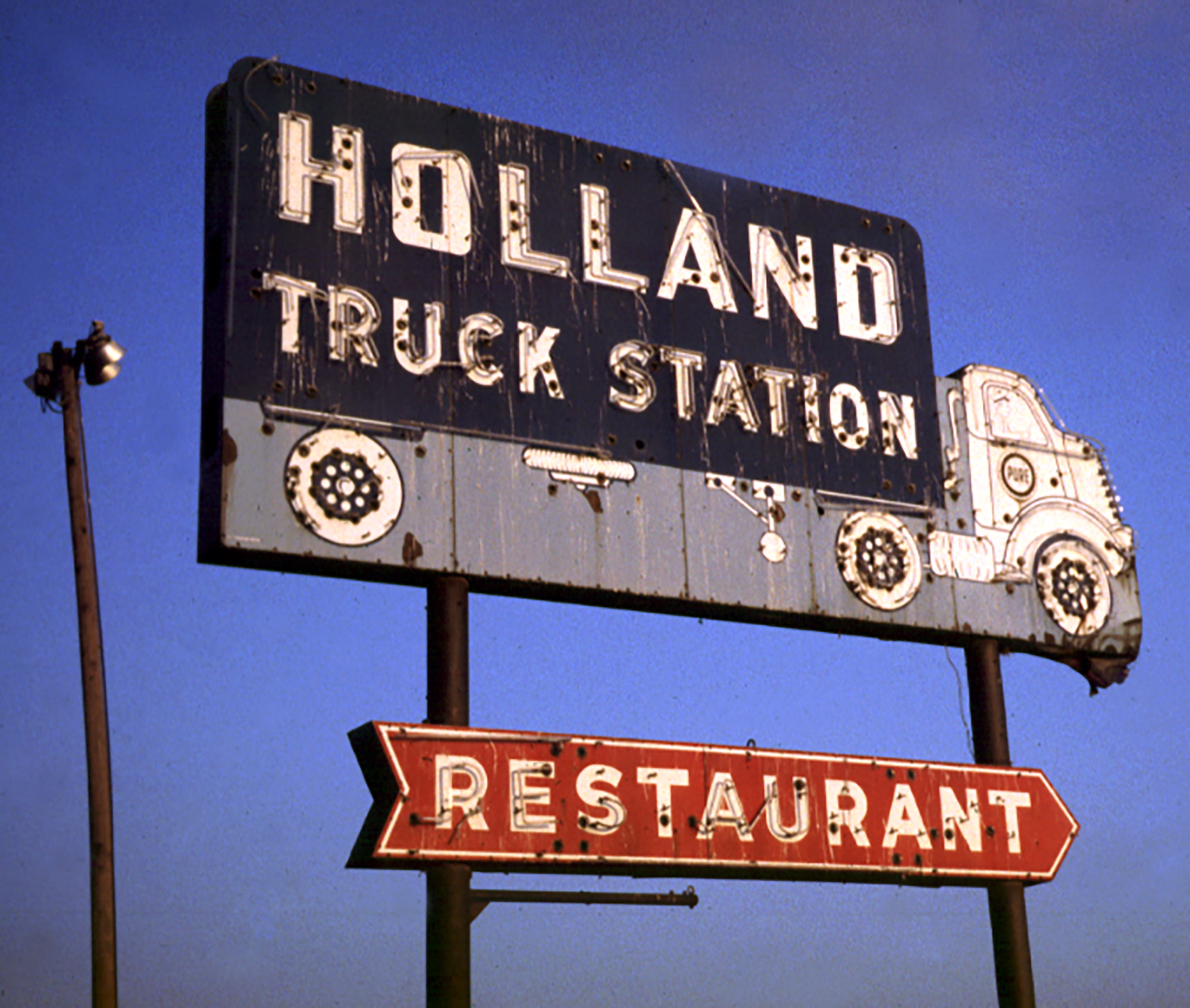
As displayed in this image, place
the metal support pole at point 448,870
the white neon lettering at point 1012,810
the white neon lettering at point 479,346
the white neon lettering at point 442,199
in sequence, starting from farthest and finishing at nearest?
1. the white neon lettering at point 1012,810
2. the white neon lettering at point 442,199
3. the white neon lettering at point 479,346
4. the metal support pole at point 448,870

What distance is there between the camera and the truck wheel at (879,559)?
1447cm

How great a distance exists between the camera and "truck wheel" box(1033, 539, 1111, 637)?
15484 mm

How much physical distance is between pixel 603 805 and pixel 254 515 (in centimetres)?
321

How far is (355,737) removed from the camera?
39.3 ft

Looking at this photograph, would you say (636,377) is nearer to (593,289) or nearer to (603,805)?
(593,289)

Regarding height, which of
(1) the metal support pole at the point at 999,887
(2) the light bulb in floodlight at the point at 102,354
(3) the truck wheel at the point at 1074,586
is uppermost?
(2) the light bulb in floodlight at the point at 102,354

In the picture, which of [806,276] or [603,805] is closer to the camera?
[603,805]

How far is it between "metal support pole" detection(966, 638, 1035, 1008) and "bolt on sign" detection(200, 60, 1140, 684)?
28 centimetres

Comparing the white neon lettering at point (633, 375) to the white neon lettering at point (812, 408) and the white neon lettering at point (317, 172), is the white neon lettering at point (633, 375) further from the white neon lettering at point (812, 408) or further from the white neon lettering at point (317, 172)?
the white neon lettering at point (317, 172)

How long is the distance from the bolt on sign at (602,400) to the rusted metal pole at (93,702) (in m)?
0.94

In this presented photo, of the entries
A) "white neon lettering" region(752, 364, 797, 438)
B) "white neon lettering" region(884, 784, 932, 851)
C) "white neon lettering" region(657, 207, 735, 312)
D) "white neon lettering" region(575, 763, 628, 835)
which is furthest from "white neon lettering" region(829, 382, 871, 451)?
"white neon lettering" region(575, 763, 628, 835)

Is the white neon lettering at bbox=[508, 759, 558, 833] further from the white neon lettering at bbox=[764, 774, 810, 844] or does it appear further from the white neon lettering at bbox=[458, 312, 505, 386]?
the white neon lettering at bbox=[458, 312, 505, 386]

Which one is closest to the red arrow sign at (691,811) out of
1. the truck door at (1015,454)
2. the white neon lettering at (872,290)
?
the truck door at (1015,454)

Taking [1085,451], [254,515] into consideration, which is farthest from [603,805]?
[1085,451]
